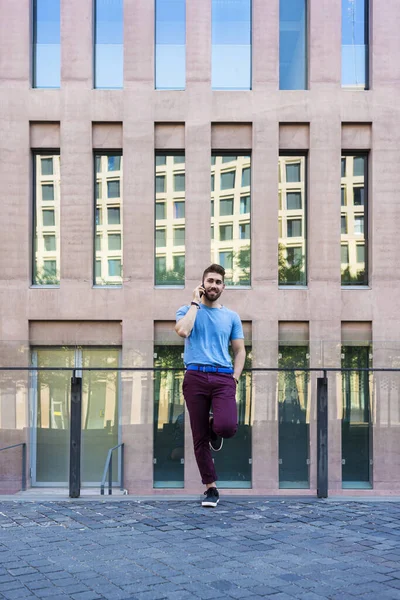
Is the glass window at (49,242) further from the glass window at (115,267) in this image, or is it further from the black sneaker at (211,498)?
the black sneaker at (211,498)

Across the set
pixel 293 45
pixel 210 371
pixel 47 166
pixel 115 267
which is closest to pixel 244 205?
pixel 115 267

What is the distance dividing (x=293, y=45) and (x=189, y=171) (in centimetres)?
375

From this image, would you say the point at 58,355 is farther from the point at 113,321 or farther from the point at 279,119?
the point at 279,119

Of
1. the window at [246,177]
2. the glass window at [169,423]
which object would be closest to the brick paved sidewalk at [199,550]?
the glass window at [169,423]

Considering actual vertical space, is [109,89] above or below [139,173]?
above

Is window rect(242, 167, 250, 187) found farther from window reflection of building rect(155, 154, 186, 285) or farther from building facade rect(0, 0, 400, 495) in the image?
window reflection of building rect(155, 154, 186, 285)

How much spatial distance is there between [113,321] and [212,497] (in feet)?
33.1

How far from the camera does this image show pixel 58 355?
16.3m

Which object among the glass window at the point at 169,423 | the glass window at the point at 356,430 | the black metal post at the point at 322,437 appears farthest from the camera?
the glass window at the point at 356,430

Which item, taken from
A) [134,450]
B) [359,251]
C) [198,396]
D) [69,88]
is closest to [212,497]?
[198,396]

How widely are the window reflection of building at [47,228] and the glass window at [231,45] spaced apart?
4121mm

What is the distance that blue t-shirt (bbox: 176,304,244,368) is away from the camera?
277 inches

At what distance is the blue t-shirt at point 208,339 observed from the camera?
704 cm

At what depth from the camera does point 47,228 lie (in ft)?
55.6
